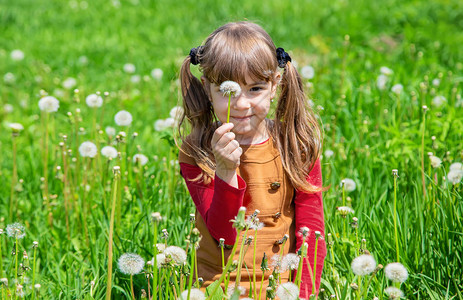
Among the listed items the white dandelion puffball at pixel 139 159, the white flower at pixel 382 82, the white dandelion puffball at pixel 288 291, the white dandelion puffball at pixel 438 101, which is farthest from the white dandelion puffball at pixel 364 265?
the white flower at pixel 382 82

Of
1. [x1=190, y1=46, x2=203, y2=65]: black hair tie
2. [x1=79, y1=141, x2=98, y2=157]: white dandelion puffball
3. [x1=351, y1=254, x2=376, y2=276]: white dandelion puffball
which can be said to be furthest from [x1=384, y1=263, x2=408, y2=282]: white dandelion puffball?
[x1=79, y1=141, x2=98, y2=157]: white dandelion puffball

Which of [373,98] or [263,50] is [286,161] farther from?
[373,98]

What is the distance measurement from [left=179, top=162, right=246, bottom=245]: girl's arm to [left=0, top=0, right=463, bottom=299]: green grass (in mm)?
356

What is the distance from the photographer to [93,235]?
2596 millimetres

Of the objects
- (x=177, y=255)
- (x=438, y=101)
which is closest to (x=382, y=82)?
(x=438, y=101)

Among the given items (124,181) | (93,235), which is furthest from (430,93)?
(93,235)

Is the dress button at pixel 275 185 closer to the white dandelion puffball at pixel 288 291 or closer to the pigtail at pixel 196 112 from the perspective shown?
the pigtail at pixel 196 112

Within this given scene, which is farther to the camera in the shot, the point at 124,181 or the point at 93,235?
the point at 124,181

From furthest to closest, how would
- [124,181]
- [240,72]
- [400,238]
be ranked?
[124,181], [400,238], [240,72]

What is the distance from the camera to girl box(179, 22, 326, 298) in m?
1.91

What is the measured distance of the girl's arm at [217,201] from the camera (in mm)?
1772

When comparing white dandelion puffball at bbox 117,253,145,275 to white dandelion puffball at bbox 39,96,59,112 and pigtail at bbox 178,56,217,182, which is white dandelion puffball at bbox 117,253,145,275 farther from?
white dandelion puffball at bbox 39,96,59,112

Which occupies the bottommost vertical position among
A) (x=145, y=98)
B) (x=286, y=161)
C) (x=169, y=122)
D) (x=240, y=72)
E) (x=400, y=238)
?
(x=400, y=238)

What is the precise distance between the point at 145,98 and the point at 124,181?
6.68 feet
